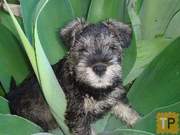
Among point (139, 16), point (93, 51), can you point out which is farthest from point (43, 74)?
point (139, 16)

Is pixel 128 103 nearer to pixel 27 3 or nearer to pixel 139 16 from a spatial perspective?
pixel 139 16

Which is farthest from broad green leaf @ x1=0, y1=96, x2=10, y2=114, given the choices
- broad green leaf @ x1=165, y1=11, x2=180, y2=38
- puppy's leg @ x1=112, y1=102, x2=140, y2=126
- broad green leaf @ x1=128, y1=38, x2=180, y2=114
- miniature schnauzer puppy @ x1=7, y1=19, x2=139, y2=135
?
broad green leaf @ x1=165, y1=11, x2=180, y2=38

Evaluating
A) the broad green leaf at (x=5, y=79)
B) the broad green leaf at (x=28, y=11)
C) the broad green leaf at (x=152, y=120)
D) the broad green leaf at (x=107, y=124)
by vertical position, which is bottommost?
the broad green leaf at (x=107, y=124)

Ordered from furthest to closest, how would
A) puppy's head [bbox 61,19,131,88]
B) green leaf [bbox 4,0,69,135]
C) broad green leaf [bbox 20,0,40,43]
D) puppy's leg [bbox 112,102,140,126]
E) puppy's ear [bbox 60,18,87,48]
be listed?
puppy's leg [bbox 112,102,140,126], puppy's ear [bbox 60,18,87,48], broad green leaf [bbox 20,0,40,43], puppy's head [bbox 61,19,131,88], green leaf [bbox 4,0,69,135]

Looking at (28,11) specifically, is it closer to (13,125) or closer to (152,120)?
(13,125)

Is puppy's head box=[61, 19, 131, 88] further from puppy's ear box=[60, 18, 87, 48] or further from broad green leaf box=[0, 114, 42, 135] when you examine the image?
broad green leaf box=[0, 114, 42, 135]

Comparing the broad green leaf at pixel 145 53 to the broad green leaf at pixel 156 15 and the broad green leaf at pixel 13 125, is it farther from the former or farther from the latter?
the broad green leaf at pixel 13 125

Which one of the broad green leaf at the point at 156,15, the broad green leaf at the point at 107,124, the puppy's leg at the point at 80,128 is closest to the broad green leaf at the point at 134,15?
the broad green leaf at the point at 156,15
